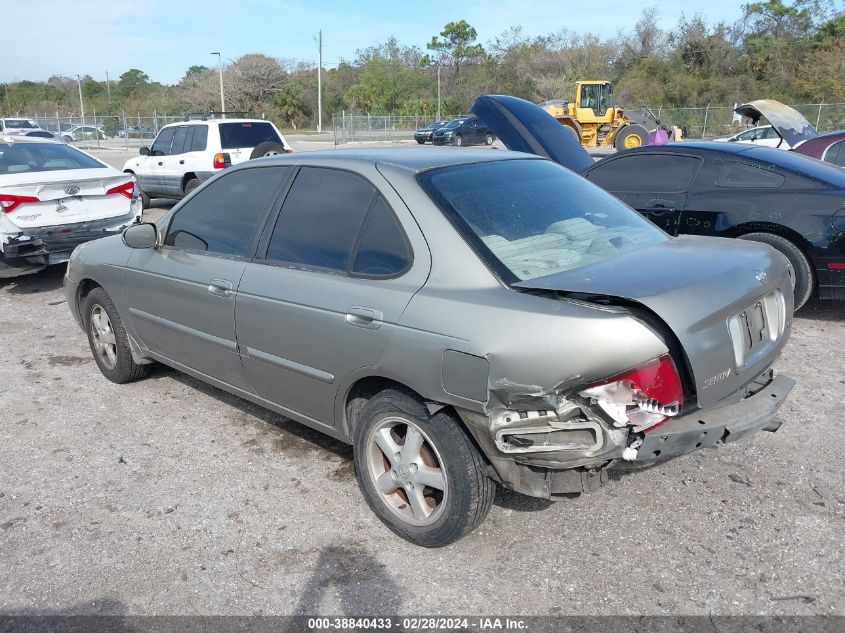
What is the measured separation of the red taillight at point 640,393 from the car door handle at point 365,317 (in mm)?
928

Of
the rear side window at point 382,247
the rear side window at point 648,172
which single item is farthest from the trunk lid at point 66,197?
the rear side window at point 382,247

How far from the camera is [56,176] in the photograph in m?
7.65

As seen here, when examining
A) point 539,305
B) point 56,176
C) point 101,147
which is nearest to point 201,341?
point 539,305

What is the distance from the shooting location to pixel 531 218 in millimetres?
3164

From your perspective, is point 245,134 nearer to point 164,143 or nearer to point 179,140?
point 179,140

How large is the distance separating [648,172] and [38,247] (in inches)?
250

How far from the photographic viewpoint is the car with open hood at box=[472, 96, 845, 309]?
18.8ft

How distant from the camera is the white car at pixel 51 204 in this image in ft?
23.6

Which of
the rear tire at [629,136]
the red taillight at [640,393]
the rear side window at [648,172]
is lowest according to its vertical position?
the red taillight at [640,393]

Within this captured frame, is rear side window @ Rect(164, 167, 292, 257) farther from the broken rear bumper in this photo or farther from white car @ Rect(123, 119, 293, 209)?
white car @ Rect(123, 119, 293, 209)

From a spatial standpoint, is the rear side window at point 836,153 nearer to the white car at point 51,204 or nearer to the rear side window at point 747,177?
the rear side window at point 747,177

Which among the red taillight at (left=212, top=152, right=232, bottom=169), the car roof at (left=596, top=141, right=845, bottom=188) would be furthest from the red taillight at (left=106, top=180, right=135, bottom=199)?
the car roof at (left=596, top=141, right=845, bottom=188)

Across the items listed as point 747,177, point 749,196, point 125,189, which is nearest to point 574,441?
point 749,196

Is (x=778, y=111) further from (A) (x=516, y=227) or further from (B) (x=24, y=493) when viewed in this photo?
(B) (x=24, y=493)
